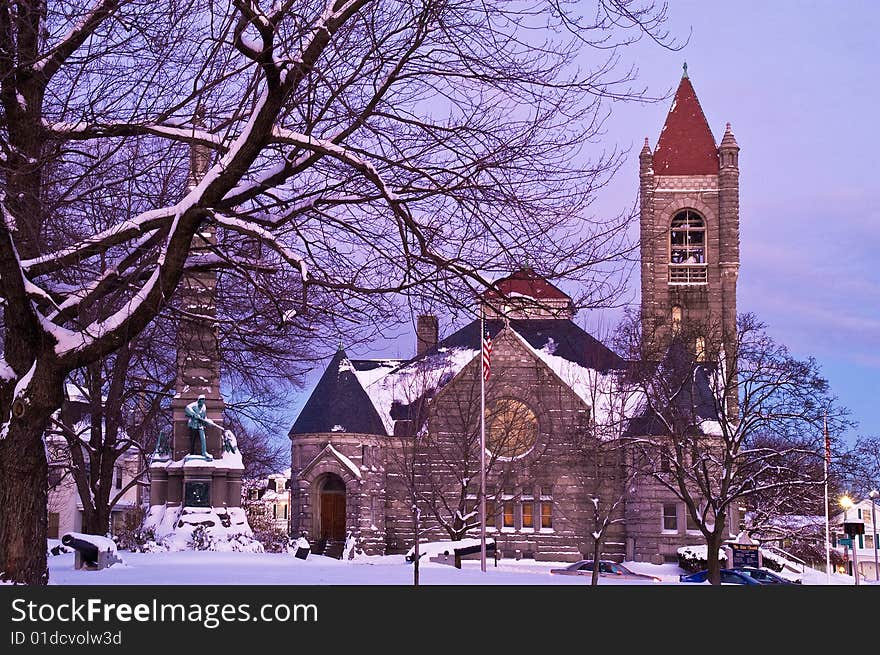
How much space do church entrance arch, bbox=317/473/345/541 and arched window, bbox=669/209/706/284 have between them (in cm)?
2521

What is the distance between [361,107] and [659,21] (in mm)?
3166

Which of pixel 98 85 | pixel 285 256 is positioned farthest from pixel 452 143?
pixel 98 85

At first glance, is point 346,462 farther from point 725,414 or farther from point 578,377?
point 725,414

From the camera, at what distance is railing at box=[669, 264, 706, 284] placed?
72062mm

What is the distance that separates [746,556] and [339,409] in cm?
2798

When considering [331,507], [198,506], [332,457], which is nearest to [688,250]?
[332,457]

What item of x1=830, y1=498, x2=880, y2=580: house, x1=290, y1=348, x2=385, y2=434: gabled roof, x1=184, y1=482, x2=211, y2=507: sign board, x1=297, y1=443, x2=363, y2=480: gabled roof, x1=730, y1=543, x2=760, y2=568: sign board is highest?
x1=290, y1=348, x2=385, y2=434: gabled roof

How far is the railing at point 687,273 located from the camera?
72062 mm

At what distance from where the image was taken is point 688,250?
7294 centimetres

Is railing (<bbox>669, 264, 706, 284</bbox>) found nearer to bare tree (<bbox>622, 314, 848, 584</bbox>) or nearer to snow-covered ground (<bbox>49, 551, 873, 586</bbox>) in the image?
bare tree (<bbox>622, 314, 848, 584</bbox>)

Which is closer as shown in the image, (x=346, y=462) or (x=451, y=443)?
(x=451, y=443)

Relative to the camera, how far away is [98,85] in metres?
11.3

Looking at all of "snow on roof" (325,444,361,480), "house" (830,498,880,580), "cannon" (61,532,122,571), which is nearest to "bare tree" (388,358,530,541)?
"snow on roof" (325,444,361,480)

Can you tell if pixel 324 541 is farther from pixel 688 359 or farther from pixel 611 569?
pixel 688 359
